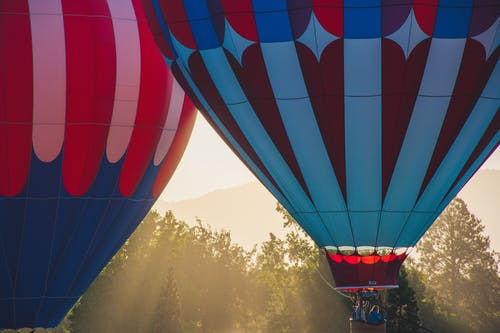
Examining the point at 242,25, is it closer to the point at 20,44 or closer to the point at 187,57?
the point at 187,57

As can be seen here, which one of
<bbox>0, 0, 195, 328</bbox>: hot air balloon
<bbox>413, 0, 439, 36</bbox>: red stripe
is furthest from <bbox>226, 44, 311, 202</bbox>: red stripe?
<bbox>0, 0, 195, 328</bbox>: hot air balloon

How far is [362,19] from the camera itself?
13.2 meters

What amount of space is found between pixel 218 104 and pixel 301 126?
1.40 metres

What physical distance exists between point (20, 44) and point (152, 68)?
2254 millimetres

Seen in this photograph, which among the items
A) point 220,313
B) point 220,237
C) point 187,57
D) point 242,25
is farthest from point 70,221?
point 220,237

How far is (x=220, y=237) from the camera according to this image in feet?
213

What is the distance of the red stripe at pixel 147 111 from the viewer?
17.5 metres

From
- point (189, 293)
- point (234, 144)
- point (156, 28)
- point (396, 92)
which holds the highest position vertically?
point (189, 293)

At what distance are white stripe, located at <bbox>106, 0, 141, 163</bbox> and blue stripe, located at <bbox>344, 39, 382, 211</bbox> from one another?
4605mm

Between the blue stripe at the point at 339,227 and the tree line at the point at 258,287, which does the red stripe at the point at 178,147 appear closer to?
the blue stripe at the point at 339,227

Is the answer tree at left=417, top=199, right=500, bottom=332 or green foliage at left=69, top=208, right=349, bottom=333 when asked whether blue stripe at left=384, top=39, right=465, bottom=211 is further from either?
tree at left=417, top=199, right=500, bottom=332

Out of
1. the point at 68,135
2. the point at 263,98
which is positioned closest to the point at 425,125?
the point at 263,98

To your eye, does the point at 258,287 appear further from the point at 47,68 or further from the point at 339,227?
the point at 339,227

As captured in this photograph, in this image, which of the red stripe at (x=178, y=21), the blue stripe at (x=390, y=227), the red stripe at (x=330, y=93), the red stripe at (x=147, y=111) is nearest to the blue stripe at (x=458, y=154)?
the blue stripe at (x=390, y=227)
